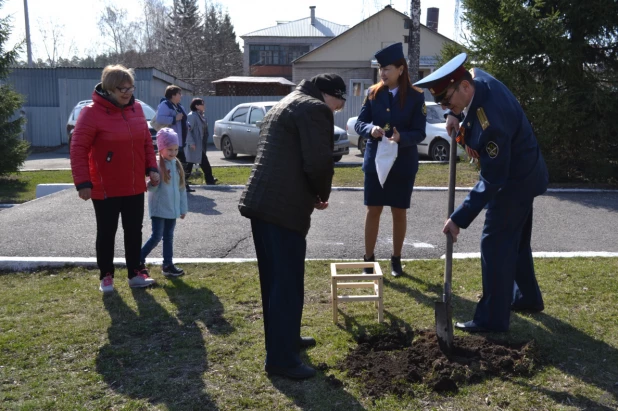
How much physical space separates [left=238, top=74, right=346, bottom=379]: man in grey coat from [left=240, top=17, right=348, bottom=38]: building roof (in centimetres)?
5409

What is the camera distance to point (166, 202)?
20.0ft

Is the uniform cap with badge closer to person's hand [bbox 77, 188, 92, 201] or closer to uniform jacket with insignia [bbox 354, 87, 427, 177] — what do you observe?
uniform jacket with insignia [bbox 354, 87, 427, 177]

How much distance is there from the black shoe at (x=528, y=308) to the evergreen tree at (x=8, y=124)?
1362 cm

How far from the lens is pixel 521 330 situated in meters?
4.63

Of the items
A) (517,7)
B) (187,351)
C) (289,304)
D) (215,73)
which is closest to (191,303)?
(187,351)

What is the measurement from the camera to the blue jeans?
6.12 meters

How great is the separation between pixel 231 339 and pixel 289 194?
136cm

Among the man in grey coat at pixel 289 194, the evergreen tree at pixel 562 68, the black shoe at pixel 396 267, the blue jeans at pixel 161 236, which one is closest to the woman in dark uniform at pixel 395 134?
the black shoe at pixel 396 267

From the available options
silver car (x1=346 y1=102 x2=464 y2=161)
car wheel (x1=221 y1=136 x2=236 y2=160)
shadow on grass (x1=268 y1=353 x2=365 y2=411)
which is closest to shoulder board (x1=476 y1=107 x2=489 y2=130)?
shadow on grass (x1=268 y1=353 x2=365 y2=411)

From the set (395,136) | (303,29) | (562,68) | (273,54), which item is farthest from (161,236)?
(273,54)

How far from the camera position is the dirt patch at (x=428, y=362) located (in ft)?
12.6

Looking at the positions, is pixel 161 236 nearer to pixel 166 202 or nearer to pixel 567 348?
pixel 166 202

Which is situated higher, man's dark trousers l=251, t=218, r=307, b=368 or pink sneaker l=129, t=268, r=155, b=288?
man's dark trousers l=251, t=218, r=307, b=368

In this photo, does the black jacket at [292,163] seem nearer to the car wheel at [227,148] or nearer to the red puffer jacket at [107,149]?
the red puffer jacket at [107,149]
